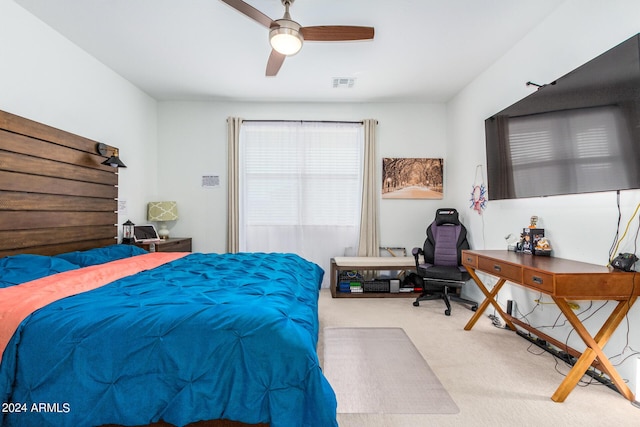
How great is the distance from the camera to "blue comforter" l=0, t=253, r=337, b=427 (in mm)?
1298

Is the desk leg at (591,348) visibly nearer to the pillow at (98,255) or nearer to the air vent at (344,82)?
the air vent at (344,82)

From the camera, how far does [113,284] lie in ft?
6.64

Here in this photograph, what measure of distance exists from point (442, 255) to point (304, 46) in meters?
2.97

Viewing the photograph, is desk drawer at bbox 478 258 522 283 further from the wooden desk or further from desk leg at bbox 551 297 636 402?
desk leg at bbox 551 297 636 402

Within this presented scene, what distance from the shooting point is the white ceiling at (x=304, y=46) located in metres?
2.67

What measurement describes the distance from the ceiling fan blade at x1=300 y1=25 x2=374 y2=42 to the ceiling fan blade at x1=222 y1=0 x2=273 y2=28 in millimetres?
278

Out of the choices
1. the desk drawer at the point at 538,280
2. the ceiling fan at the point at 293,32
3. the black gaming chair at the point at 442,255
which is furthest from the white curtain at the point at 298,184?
the desk drawer at the point at 538,280

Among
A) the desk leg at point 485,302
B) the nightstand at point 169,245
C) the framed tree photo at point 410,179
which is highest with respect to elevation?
the framed tree photo at point 410,179

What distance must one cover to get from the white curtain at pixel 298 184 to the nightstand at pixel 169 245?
2.57 ft

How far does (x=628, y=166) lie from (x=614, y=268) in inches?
25.2

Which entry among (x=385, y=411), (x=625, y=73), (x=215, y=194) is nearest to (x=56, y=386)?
(x=385, y=411)

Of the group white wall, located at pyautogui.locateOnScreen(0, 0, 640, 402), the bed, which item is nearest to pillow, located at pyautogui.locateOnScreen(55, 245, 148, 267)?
white wall, located at pyautogui.locateOnScreen(0, 0, 640, 402)

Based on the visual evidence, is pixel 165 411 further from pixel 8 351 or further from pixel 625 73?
pixel 625 73

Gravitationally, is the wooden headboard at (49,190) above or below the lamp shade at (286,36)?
below
